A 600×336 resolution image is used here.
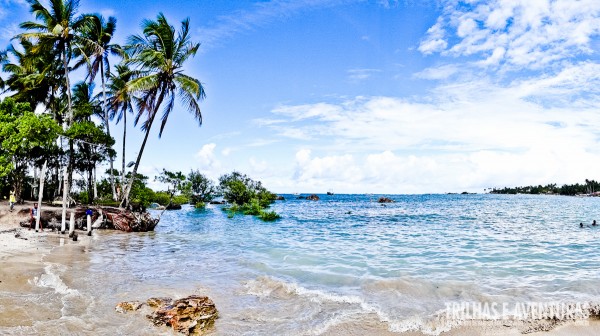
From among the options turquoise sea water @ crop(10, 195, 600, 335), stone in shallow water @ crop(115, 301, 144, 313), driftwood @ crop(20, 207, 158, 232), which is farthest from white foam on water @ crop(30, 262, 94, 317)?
driftwood @ crop(20, 207, 158, 232)

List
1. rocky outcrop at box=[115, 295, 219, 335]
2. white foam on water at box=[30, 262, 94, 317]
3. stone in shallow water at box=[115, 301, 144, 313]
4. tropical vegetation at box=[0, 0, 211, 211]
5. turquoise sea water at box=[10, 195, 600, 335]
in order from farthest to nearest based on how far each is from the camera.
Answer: tropical vegetation at box=[0, 0, 211, 211]
turquoise sea water at box=[10, 195, 600, 335]
stone in shallow water at box=[115, 301, 144, 313]
white foam on water at box=[30, 262, 94, 317]
rocky outcrop at box=[115, 295, 219, 335]

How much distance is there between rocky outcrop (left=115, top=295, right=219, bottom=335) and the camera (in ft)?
22.8

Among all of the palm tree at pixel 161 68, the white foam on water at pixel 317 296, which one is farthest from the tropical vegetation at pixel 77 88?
the white foam on water at pixel 317 296

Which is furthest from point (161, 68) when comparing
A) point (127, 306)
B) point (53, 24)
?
point (127, 306)

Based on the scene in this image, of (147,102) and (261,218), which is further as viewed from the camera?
(261,218)

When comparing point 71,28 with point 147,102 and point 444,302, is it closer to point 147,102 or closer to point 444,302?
point 147,102

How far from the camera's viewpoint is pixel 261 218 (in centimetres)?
3812

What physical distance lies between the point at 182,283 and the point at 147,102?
18.6 meters

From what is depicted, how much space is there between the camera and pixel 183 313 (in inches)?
283

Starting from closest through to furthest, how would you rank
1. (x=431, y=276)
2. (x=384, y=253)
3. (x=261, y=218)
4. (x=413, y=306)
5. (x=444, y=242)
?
(x=413, y=306)
(x=431, y=276)
(x=384, y=253)
(x=444, y=242)
(x=261, y=218)

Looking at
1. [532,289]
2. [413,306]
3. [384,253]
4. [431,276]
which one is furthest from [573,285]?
[384,253]

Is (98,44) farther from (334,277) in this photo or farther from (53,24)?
(334,277)

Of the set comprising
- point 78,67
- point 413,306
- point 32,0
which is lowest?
point 413,306

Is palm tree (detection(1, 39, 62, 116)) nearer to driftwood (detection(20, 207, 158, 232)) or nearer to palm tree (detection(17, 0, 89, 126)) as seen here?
palm tree (detection(17, 0, 89, 126))
